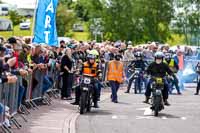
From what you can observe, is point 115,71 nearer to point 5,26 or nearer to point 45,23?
point 45,23

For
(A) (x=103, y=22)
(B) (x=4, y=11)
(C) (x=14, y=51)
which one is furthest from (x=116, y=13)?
(C) (x=14, y=51)

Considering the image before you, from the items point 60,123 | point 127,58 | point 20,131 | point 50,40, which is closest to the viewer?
point 20,131

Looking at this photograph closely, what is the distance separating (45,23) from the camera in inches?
822

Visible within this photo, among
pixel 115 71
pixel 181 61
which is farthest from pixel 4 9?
pixel 115 71

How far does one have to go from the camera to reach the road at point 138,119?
16.3m

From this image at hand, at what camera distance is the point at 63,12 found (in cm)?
8012

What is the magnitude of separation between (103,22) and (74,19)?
1825 cm

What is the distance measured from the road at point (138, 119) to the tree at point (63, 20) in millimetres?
52155

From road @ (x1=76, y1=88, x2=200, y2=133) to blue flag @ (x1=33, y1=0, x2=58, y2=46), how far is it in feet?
8.42

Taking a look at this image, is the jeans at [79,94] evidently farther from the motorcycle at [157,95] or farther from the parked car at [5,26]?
the parked car at [5,26]

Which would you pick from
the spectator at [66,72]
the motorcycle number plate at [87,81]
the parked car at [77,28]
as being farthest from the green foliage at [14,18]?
the motorcycle number plate at [87,81]

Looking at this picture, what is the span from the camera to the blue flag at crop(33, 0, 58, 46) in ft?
68.2

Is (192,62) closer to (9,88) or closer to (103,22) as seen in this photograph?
(9,88)

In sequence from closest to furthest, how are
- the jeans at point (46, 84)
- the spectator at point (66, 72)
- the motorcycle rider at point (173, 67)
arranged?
the jeans at point (46, 84) → the spectator at point (66, 72) → the motorcycle rider at point (173, 67)
